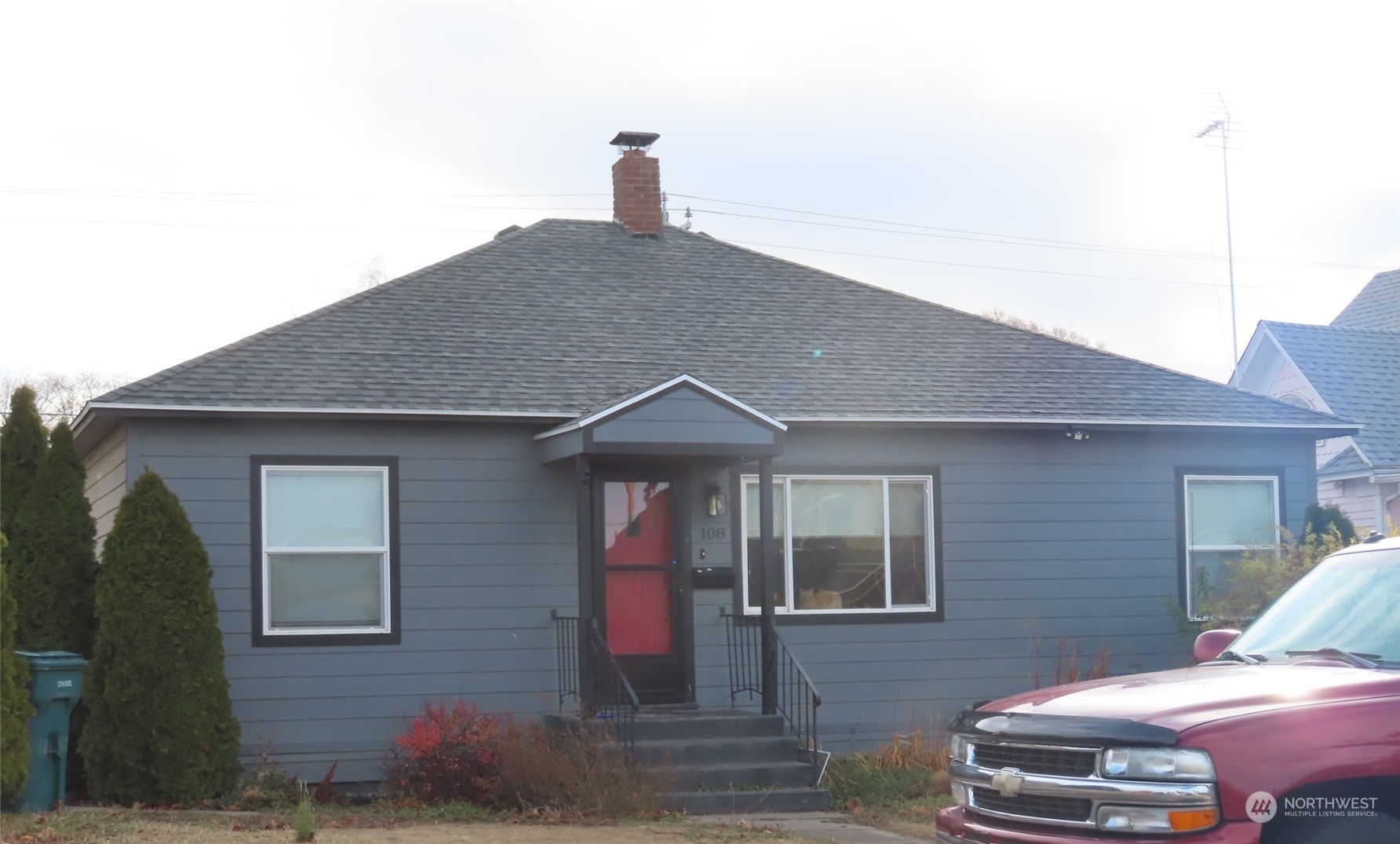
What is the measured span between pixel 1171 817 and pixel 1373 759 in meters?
0.72

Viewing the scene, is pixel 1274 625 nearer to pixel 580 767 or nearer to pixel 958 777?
pixel 958 777

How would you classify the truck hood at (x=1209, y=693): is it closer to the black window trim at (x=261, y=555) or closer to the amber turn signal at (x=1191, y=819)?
the amber turn signal at (x=1191, y=819)

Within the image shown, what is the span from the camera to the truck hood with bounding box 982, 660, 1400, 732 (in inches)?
204

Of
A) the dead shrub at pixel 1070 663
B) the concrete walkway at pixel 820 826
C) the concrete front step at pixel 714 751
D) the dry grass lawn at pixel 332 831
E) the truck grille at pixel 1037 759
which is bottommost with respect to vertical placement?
the concrete walkway at pixel 820 826

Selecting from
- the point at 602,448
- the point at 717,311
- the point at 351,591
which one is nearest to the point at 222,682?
the point at 351,591

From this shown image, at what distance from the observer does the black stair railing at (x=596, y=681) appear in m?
11.4

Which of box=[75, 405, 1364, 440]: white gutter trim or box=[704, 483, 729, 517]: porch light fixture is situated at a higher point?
box=[75, 405, 1364, 440]: white gutter trim

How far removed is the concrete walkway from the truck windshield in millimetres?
3781

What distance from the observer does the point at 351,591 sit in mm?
12203

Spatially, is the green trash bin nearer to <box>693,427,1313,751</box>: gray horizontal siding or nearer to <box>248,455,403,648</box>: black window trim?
<box>248,455,403,648</box>: black window trim

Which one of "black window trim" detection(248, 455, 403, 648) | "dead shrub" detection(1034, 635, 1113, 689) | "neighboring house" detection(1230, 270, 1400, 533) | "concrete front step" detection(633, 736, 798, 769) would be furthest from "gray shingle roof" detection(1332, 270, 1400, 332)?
"black window trim" detection(248, 455, 403, 648)

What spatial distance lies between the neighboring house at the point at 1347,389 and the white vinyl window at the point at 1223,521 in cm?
520

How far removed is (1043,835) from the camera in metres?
5.46

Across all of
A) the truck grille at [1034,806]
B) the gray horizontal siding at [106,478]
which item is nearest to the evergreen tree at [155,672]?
the gray horizontal siding at [106,478]
